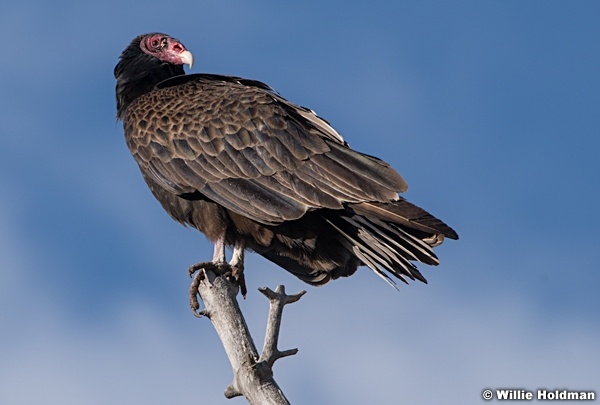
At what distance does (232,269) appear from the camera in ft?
23.7

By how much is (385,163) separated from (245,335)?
1.60m

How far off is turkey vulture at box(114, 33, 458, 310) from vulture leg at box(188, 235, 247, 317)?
0.04 ft

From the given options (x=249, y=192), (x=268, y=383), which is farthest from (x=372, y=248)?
(x=268, y=383)

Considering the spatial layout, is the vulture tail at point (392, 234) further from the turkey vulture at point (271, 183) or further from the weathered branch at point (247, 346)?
the weathered branch at point (247, 346)

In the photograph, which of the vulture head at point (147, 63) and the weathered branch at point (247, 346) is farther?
the vulture head at point (147, 63)

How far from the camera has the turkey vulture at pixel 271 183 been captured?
6715mm

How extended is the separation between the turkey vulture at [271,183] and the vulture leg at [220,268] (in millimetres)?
14

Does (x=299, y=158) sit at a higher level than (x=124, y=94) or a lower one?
lower

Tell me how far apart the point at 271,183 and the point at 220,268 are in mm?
647

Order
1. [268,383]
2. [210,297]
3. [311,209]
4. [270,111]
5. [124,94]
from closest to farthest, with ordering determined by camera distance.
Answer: [268,383] < [210,297] < [311,209] < [270,111] < [124,94]

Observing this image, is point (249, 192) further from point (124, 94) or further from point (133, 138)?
point (124, 94)

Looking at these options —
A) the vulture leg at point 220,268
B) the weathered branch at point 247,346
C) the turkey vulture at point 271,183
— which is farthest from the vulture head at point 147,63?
the weathered branch at point 247,346

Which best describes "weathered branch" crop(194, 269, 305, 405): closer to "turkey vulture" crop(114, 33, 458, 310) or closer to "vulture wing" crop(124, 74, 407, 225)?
"turkey vulture" crop(114, 33, 458, 310)

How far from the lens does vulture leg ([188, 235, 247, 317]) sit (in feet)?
22.0
